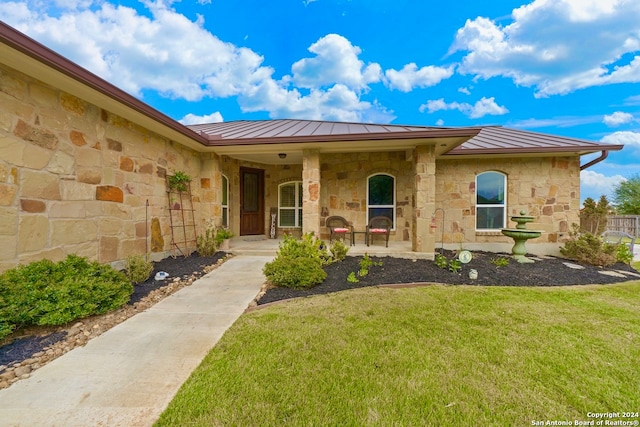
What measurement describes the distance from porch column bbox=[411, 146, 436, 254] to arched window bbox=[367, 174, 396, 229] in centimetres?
163

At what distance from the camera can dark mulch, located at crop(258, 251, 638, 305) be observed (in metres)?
4.14

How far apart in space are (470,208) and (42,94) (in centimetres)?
859

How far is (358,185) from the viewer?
24.9ft

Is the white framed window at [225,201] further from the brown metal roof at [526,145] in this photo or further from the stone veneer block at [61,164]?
the brown metal roof at [526,145]

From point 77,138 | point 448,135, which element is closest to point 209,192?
point 77,138

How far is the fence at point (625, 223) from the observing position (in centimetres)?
1228

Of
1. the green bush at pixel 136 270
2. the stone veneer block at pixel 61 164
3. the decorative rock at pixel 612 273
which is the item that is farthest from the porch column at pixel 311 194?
the decorative rock at pixel 612 273

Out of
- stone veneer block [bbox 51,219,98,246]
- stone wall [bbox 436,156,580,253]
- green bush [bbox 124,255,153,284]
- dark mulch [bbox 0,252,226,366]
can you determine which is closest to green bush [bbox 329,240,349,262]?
dark mulch [bbox 0,252,226,366]

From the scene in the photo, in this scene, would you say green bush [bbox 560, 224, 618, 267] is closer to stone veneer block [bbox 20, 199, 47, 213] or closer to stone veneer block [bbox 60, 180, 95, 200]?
stone veneer block [bbox 60, 180, 95, 200]

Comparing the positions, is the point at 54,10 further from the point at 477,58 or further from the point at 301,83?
the point at 477,58

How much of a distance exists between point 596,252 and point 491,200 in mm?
2306

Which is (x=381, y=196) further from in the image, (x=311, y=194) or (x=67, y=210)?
(x=67, y=210)

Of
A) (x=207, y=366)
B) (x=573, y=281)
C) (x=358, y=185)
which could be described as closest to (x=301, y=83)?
(x=358, y=185)

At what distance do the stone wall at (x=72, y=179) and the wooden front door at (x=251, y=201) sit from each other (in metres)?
2.90
